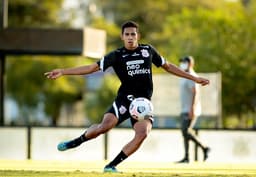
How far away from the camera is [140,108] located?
15.0 m

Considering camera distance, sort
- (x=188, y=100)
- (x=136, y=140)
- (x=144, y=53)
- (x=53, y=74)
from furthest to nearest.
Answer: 1. (x=188, y=100)
2. (x=144, y=53)
3. (x=136, y=140)
4. (x=53, y=74)

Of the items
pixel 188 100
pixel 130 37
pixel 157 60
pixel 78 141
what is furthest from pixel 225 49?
pixel 130 37

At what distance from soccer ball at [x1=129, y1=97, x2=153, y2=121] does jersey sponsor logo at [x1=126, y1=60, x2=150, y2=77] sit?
37 cm

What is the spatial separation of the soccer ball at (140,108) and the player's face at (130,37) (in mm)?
760

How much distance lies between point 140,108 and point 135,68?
577 mm

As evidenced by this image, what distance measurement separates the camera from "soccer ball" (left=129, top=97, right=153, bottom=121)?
1496 centimetres

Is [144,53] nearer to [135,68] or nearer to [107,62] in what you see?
[135,68]

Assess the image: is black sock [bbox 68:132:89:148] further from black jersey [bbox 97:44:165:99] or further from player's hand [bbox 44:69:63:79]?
player's hand [bbox 44:69:63:79]

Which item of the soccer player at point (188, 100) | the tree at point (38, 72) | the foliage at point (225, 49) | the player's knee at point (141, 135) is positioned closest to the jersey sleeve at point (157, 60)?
the player's knee at point (141, 135)

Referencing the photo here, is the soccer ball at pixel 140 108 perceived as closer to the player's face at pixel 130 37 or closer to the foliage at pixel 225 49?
the player's face at pixel 130 37

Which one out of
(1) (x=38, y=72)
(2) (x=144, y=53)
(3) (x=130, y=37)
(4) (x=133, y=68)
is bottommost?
(1) (x=38, y=72)

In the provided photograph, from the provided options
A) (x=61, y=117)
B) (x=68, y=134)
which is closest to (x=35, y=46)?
(x=68, y=134)

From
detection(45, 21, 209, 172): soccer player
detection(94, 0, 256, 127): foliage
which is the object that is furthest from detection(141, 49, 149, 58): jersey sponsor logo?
detection(94, 0, 256, 127): foliage

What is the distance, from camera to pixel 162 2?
79125 millimetres
